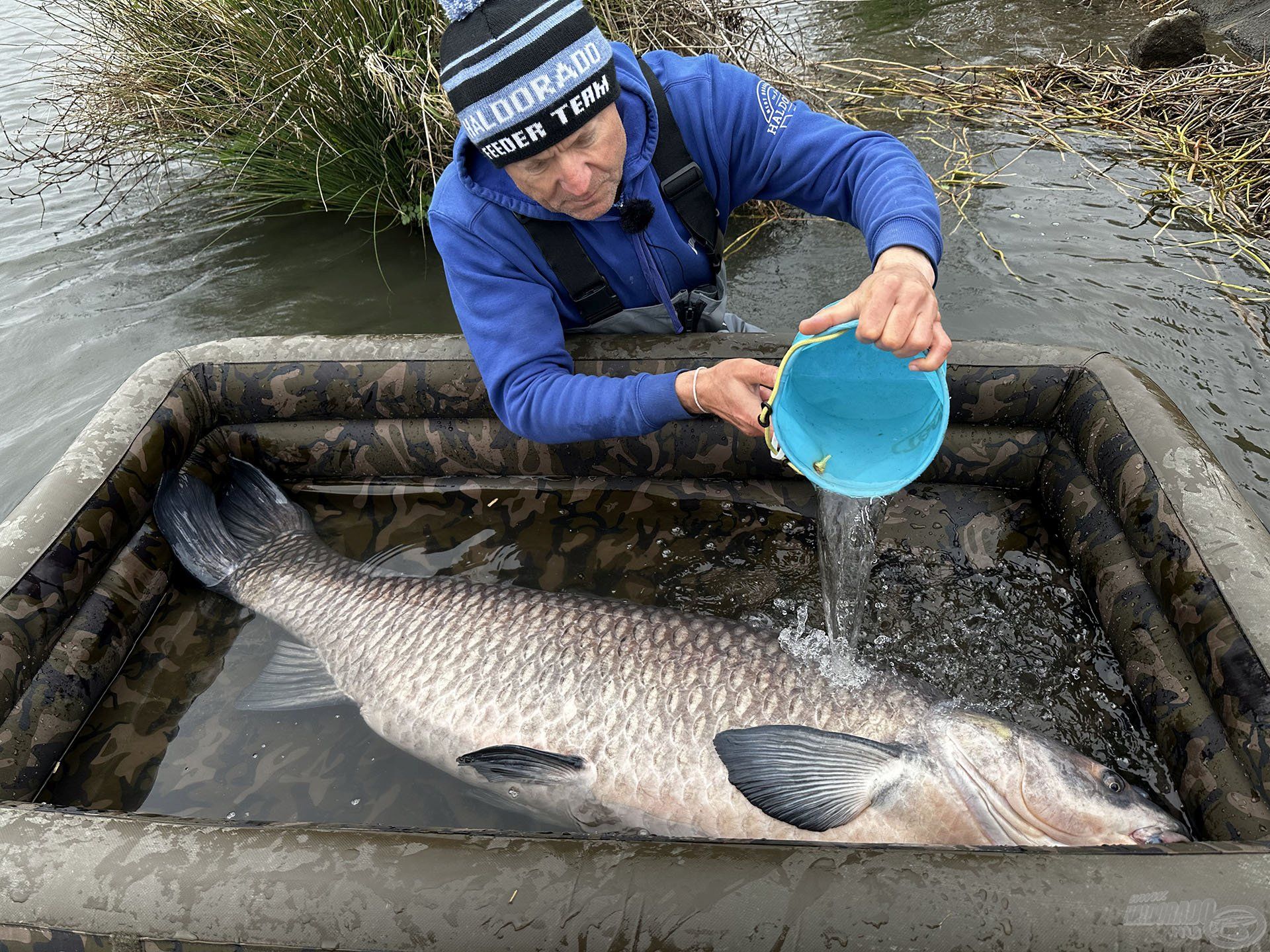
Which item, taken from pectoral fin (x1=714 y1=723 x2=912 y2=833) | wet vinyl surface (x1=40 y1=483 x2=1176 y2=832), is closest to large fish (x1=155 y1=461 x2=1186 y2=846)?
pectoral fin (x1=714 y1=723 x2=912 y2=833)

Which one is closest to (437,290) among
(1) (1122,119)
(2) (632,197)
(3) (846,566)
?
(2) (632,197)

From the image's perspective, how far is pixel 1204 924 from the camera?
1375 millimetres

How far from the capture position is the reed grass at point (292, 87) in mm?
4547

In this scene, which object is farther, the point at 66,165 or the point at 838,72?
the point at 838,72

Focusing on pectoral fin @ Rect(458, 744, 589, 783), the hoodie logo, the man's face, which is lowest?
pectoral fin @ Rect(458, 744, 589, 783)

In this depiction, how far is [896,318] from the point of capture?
1.54m

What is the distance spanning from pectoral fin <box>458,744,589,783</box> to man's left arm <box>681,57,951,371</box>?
1.41 m

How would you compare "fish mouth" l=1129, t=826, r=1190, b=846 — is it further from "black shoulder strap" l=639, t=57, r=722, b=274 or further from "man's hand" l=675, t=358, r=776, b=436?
"black shoulder strap" l=639, t=57, r=722, b=274

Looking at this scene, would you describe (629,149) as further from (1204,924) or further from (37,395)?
(37,395)

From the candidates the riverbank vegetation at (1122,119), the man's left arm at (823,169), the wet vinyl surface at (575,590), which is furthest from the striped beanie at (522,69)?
the riverbank vegetation at (1122,119)

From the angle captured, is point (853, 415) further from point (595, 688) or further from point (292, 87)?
point (292, 87)

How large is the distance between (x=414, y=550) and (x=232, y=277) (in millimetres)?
3407

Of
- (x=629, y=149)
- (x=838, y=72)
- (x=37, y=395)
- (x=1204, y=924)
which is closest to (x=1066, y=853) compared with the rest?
(x=1204, y=924)

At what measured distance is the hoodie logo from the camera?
245cm
